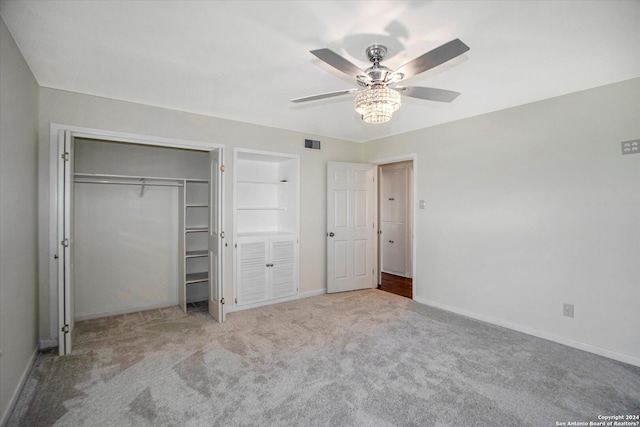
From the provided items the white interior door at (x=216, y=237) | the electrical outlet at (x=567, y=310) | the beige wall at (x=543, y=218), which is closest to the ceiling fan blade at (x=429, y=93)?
the beige wall at (x=543, y=218)

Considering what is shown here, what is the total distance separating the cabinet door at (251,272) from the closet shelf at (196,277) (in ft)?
1.75

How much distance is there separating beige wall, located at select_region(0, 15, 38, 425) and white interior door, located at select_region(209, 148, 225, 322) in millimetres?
1628

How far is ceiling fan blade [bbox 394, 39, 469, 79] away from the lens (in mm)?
1492

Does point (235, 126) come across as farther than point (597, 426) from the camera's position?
Yes

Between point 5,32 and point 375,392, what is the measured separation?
11.6ft

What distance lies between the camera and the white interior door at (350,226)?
189 inches

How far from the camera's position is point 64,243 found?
8.98ft

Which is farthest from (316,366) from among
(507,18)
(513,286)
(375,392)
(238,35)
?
(507,18)

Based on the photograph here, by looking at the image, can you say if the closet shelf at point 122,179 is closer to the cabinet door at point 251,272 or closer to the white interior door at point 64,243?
the white interior door at point 64,243

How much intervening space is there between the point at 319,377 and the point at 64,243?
259cm

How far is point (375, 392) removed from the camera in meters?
2.26

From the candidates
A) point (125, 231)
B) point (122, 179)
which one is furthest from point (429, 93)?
point (125, 231)

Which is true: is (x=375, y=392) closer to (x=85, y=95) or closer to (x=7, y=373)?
(x=7, y=373)

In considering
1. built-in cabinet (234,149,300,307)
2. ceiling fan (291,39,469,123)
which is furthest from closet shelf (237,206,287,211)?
ceiling fan (291,39,469,123)
